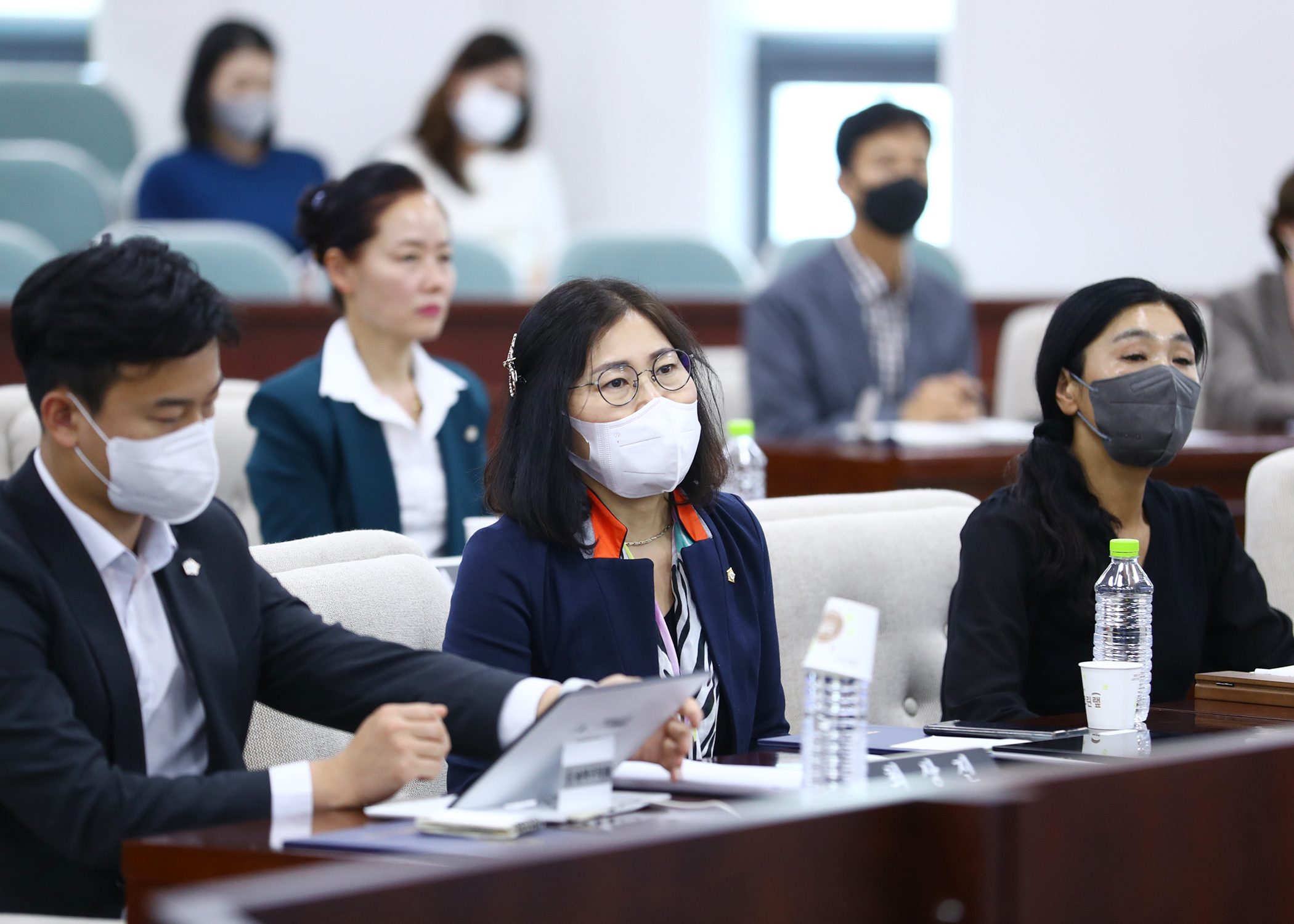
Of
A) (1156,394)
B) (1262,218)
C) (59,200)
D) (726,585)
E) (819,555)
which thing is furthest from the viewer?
(1262,218)

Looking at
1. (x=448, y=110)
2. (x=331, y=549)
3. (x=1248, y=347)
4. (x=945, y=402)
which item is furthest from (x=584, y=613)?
(x=448, y=110)

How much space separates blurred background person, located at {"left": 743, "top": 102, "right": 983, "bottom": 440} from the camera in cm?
400

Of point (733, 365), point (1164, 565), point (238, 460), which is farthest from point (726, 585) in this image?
point (733, 365)

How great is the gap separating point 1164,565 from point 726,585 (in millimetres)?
645

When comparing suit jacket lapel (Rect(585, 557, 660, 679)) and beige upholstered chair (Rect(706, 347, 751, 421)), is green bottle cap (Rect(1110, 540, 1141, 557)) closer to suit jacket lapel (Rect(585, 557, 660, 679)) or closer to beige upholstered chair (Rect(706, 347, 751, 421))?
suit jacket lapel (Rect(585, 557, 660, 679))

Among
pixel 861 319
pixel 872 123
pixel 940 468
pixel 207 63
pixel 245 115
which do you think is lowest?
pixel 940 468

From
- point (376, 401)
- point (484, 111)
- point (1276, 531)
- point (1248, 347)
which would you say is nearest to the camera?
point (1276, 531)

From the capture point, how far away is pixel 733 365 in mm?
4508

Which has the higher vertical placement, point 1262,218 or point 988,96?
point 988,96

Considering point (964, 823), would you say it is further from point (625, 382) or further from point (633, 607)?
point (625, 382)

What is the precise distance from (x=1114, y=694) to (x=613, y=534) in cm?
62

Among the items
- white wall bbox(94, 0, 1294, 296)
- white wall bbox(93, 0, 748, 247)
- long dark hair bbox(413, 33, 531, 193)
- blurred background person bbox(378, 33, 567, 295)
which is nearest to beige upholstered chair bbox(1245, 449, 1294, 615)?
blurred background person bbox(378, 33, 567, 295)

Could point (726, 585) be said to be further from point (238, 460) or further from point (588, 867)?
point (238, 460)

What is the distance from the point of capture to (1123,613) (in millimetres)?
2029
